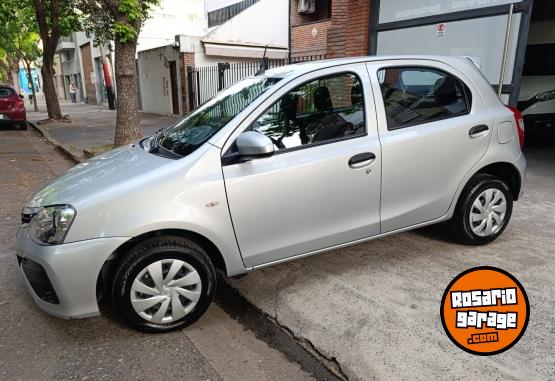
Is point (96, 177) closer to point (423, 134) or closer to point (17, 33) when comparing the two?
point (423, 134)

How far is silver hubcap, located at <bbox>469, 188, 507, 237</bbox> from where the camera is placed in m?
3.74

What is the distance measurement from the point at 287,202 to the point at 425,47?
5530 mm

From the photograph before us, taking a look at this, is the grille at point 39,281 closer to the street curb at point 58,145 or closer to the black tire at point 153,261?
the black tire at point 153,261

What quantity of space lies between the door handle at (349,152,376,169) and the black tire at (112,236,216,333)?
1.22m

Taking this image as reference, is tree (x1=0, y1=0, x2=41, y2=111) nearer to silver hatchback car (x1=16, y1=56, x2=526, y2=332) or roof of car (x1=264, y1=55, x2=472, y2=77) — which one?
roof of car (x1=264, y1=55, x2=472, y2=77)

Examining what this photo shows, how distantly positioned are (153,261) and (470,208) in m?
2.68

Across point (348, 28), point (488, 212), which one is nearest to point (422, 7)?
point (348, 28)

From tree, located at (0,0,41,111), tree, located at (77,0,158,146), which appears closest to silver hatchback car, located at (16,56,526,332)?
tree, located at (77,0,158,146)

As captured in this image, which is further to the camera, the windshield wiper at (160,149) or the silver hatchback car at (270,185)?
the windshield wiper at (160,149)

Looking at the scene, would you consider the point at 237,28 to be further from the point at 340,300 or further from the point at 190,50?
the point at 340,300

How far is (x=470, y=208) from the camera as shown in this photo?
3701 mm

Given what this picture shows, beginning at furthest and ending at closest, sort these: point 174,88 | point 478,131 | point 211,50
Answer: point 174,88
point 211,50
point 478,131

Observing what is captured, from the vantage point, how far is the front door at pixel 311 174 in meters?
2.86

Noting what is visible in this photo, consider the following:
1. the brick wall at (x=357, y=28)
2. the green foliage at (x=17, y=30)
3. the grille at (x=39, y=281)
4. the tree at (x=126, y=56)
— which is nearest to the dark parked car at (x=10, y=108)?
the green foliage at (x=17, y=30)
